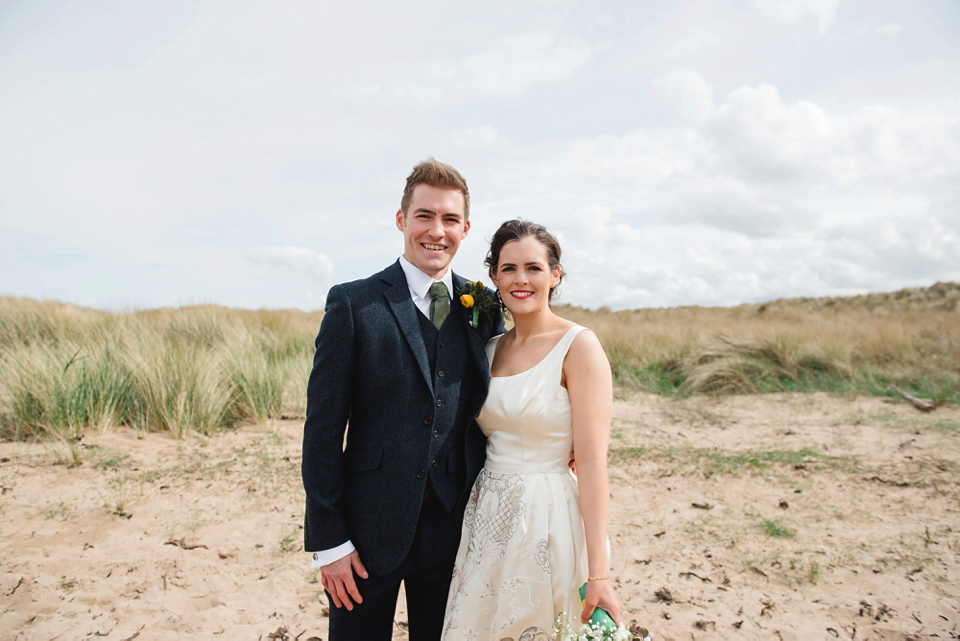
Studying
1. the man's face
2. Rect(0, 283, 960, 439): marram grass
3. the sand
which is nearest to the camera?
the man's face

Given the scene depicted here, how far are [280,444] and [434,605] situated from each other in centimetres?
460

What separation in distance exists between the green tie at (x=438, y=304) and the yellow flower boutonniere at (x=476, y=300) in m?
0.08

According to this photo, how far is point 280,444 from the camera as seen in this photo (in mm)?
6254

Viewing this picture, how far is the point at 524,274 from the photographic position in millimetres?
2266

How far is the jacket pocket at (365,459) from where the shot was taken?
1.98 metres

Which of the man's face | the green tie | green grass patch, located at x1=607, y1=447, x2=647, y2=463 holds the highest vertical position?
the man's face

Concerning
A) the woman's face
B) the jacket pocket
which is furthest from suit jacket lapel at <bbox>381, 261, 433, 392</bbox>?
the woman's face

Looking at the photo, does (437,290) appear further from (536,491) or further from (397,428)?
(536,491)

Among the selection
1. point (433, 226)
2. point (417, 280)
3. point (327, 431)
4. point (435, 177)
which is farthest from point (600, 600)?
point (435, 177)

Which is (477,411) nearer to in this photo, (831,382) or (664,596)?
(664,596)

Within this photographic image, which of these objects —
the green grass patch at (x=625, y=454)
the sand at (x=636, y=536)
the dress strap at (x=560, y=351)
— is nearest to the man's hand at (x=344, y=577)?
the dress strap at (x=560, y=351)

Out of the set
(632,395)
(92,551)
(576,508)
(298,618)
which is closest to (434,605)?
(576,508)

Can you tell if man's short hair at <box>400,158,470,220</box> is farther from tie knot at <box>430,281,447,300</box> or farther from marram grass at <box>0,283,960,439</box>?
marram grass at <box>0,283,960,439</box>

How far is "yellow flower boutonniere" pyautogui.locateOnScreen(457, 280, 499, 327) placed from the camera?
225 centimetres
